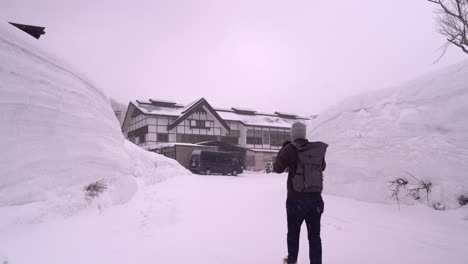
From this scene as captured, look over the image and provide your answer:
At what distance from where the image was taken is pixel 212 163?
2531cm

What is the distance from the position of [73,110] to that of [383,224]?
6.65 metres

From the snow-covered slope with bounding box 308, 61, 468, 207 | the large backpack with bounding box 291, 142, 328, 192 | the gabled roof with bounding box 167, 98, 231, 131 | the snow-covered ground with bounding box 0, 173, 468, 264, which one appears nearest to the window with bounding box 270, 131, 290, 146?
the gabled roof with bounding box 167, 98, 231, 131

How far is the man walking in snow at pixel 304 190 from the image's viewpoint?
10.7 feet

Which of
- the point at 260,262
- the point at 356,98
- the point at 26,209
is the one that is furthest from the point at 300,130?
the point at 356,98

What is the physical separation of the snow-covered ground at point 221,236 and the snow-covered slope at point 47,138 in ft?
1.47

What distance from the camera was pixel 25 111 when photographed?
16.6 feet

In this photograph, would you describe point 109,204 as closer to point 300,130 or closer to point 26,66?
point 26,66

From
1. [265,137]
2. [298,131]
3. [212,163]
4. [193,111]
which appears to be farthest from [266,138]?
[298,131]

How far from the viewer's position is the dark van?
81.6ft

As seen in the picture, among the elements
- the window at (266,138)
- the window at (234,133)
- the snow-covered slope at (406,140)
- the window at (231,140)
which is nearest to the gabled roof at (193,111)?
the window at (231,140)

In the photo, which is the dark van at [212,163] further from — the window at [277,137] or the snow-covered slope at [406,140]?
the snow-covered slope at [406,140]

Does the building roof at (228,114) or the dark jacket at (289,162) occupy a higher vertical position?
the building roof at (228,114)

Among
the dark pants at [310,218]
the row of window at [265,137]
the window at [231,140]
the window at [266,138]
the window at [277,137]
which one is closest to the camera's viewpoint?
the dark pants at [310,218]

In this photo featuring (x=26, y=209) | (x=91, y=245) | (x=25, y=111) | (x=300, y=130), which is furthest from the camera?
(x=25, y=111)
